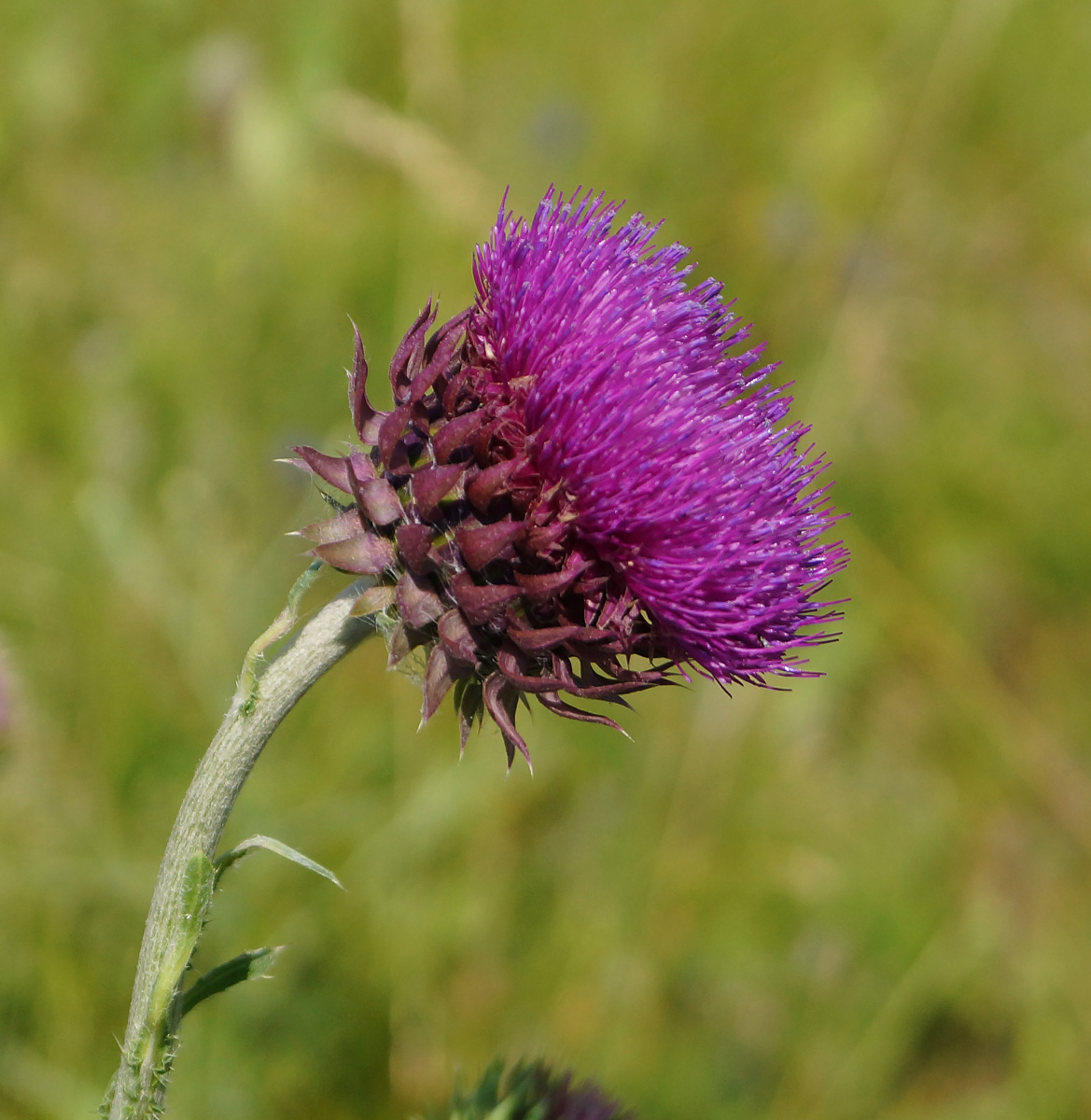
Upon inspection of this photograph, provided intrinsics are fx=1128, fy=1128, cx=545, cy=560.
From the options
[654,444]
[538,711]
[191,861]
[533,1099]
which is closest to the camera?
[191,861]

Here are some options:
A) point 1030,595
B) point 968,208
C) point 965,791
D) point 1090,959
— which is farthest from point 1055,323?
point 1090,959

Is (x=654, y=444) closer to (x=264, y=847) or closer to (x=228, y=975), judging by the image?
(x=264, y=847)

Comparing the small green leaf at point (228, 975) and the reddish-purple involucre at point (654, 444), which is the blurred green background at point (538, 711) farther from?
the reddish-purple involucre at point (654, 444)

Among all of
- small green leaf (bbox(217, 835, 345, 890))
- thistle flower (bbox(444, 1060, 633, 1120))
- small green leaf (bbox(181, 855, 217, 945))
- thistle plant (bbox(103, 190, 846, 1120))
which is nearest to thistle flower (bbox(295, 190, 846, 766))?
thistle plant (bbox(103, 190, 846, 1120))

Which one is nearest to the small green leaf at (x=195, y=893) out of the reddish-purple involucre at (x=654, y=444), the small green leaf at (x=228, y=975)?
the small green leaf at (x=228, y=975)

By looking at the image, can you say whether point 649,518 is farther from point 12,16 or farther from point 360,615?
point 12,16

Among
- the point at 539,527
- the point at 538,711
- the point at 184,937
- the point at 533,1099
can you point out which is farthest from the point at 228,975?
the point at 538,711
